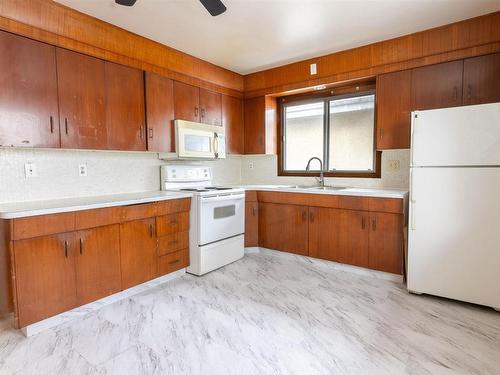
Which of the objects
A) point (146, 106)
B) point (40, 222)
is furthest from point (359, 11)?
point (40, 222)

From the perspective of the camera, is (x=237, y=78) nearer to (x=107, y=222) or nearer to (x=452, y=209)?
(x=107, y=222)

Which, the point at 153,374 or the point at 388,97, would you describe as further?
the point at 388,97

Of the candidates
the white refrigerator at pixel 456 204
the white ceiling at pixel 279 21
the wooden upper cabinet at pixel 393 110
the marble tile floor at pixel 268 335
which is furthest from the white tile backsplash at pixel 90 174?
the white ceiling at pixel 279 21

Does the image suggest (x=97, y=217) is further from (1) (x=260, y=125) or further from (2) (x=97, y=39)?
(1) (x=260, y=125)

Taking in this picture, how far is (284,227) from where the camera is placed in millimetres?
3670

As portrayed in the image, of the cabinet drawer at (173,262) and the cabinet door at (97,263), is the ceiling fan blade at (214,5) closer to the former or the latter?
the cabinet door at (97,263)

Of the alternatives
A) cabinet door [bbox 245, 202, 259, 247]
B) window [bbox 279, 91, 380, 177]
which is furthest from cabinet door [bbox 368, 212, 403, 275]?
cabinet door [bbox 245, 202, 259, 247]

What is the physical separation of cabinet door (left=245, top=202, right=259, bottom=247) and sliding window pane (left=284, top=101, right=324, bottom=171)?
2.89 ft

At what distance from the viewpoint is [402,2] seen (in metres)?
2.35

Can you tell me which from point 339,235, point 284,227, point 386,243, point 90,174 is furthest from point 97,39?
point 386,243

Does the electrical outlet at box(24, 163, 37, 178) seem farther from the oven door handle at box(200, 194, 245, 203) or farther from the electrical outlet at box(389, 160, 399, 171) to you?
the electrical outlet at box(389, 160, 399, 171)

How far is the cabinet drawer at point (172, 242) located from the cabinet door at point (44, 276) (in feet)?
2.66

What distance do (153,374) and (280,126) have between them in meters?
3.47

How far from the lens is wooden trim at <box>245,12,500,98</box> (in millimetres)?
→ 2598
